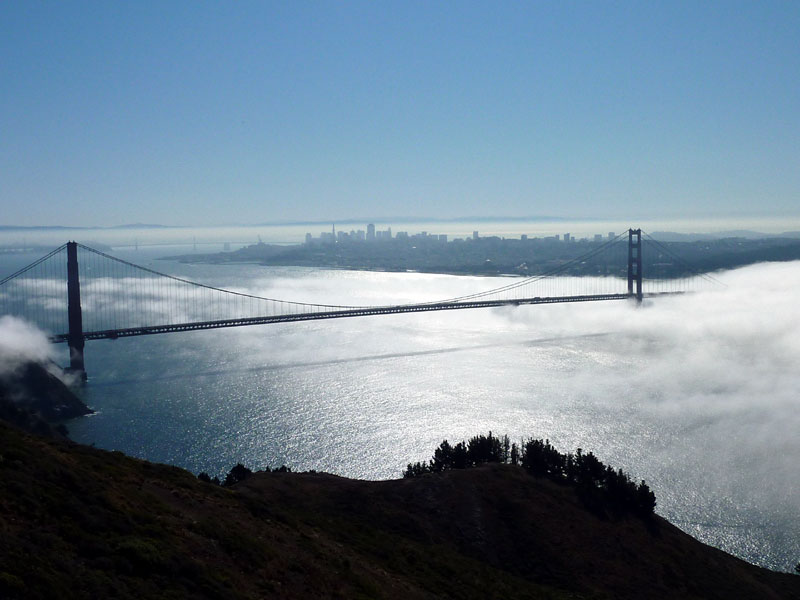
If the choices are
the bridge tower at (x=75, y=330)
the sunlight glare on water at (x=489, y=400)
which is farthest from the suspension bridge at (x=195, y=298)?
the sunlight glare on water at (x=489, y=400)

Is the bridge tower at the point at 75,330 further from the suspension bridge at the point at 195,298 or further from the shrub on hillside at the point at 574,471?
the shrub on hillside at the point at 574,471

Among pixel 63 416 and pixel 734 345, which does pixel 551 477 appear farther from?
pixel 734 345

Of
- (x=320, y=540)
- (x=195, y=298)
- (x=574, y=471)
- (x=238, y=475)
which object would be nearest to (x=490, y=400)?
(x=574, y=471)

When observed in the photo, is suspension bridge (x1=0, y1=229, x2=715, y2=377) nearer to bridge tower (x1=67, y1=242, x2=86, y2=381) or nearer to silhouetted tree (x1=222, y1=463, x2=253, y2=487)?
bridge tower (x1=67, y1=242, x2=86, y2=381)

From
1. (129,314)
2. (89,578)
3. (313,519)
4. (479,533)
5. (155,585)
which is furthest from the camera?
(129,314)

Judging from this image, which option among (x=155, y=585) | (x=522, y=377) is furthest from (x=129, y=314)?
(x=155, y=585)

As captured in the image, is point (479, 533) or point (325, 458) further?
point (325, 458)

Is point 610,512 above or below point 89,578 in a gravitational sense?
below
